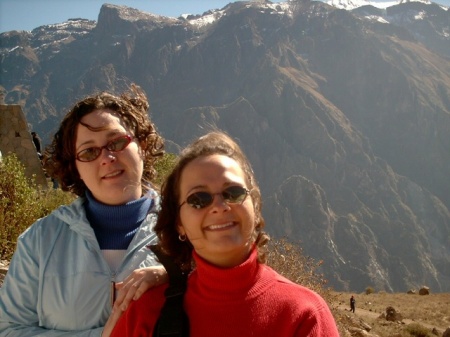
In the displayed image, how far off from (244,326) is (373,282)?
119357 mm

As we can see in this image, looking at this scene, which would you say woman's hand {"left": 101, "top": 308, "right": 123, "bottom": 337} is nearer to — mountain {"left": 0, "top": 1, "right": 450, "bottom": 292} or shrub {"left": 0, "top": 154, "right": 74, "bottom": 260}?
shrub {"left": 0, "top": 154, "right": 74, "bottom": 260}

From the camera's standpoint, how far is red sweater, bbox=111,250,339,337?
6.27 feet

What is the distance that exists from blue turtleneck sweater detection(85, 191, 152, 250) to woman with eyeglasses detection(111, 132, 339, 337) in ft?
1.34

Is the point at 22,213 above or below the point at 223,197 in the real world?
below

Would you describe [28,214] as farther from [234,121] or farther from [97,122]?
[234,121]

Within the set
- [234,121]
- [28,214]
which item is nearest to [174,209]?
[28,214]

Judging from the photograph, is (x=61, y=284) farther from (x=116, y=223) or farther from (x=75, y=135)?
(x=75, y=135)

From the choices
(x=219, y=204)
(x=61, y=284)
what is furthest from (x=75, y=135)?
(x=219, y=204)

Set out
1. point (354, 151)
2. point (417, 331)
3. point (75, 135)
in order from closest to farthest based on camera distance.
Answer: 1. point (75, 135)
2. point (417, 331)
3. point (354, 151)

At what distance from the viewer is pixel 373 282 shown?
11388 centimetres

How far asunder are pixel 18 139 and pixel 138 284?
502 inches

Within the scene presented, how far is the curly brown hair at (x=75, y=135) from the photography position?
2670 millimetres

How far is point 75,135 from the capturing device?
2.67 m

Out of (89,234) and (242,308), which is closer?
(242,308)
